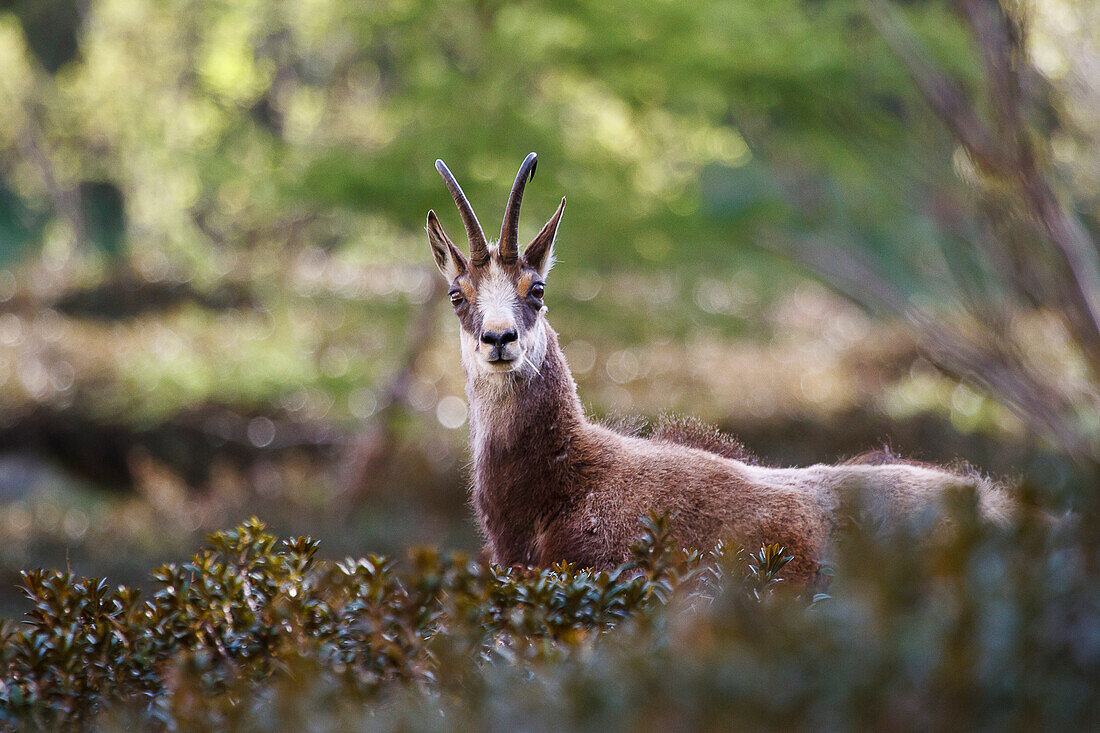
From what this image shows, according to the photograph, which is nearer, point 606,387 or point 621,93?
point 621,93

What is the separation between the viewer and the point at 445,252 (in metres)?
4.03

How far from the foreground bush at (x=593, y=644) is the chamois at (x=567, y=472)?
320 millimetres

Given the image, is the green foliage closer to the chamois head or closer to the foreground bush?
the foreground bush

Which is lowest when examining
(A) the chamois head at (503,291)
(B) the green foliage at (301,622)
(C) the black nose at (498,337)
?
(B) the green foliage at (301,622)

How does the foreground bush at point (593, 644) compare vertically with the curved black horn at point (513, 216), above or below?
below

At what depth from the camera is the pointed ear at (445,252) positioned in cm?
390

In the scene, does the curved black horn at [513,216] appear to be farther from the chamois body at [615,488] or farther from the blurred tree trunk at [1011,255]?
the blurred tree trunk at [1011,255]

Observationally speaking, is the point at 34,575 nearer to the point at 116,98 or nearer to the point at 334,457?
the point at 334,457

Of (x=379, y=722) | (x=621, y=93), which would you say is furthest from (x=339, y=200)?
(x=379, y=722)

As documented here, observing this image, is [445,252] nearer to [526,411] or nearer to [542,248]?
[542,248]

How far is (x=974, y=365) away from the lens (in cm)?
306

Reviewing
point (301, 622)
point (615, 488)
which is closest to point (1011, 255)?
point (615, 488)

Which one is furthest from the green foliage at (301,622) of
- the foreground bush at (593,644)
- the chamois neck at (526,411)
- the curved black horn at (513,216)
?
the curved black horn at (513,216)

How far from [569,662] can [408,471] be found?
8291 mm
